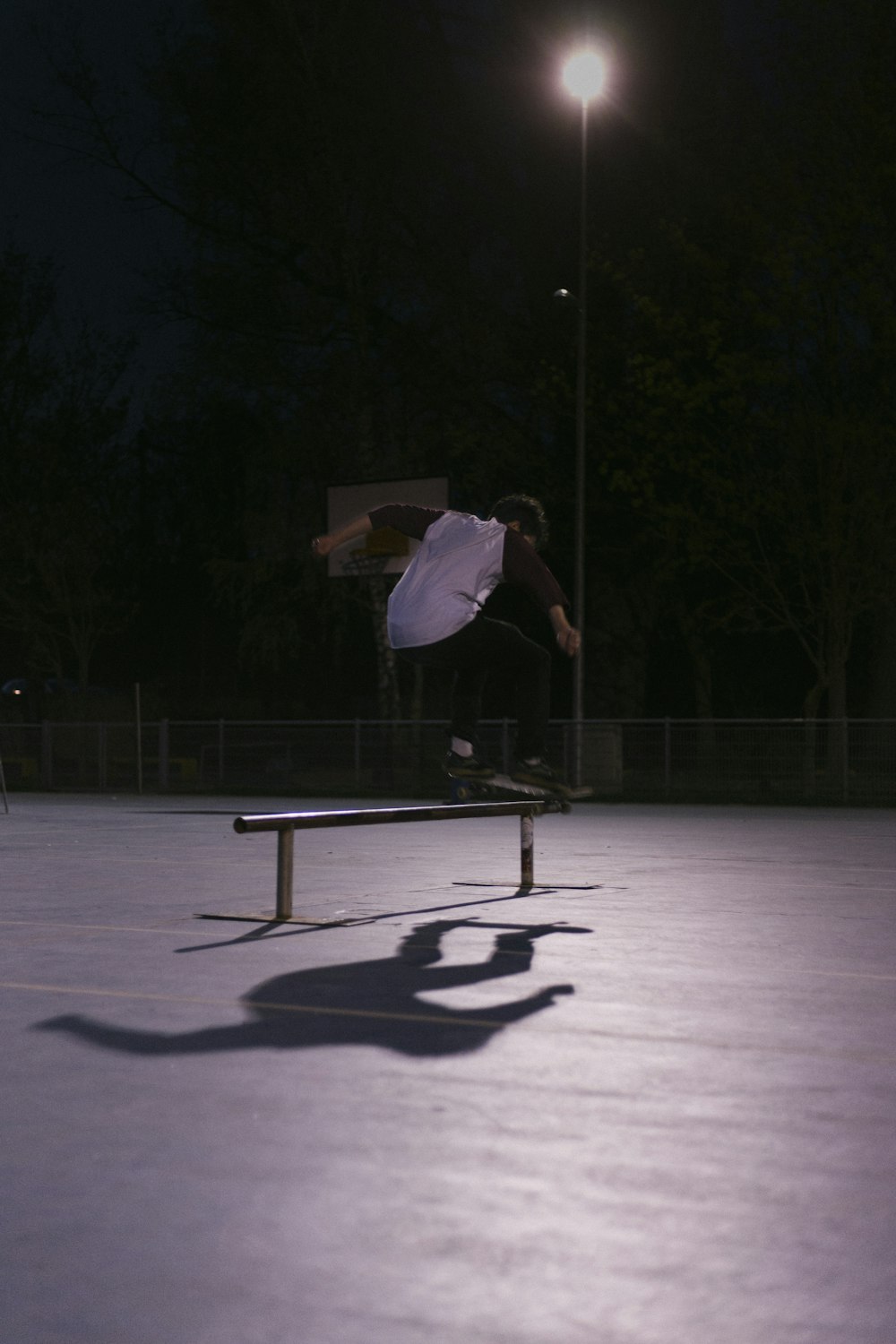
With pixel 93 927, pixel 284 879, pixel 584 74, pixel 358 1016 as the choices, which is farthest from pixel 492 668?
pixel 584 74

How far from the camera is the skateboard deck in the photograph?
9203mm

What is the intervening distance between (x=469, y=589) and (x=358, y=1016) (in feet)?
9.56

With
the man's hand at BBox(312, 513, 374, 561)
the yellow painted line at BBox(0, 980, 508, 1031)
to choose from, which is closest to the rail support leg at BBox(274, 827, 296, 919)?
the man's hand at BBox(312, 513, 374, 561)

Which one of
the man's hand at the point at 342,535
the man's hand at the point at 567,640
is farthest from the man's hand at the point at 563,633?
the man's hand at the point at 342,535

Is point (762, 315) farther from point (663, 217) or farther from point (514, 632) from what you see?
point (514, 632)

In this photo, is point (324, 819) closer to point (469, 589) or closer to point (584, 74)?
point (469, 589)

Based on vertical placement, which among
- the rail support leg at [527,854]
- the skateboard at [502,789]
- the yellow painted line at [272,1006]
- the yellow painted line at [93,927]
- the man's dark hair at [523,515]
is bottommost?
the yellow painted line at [93,927]

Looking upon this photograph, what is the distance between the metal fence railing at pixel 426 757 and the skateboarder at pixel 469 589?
19.7 metres

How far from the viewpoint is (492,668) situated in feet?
29.3

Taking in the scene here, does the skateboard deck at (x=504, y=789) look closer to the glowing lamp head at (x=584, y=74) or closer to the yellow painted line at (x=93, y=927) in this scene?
the yellow painted line at (x=93, y=927)

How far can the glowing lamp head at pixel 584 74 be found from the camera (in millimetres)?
27906

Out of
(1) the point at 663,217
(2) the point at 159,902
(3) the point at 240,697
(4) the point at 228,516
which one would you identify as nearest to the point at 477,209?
(1) the point at 663,217

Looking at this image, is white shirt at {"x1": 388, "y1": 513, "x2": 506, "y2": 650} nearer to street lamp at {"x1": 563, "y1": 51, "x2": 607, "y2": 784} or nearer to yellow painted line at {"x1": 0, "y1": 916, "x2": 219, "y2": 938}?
yellow painted line at {"x1": 0, "y1": 916, "x2": 219, "y2": 938}

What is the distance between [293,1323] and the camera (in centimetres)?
304
